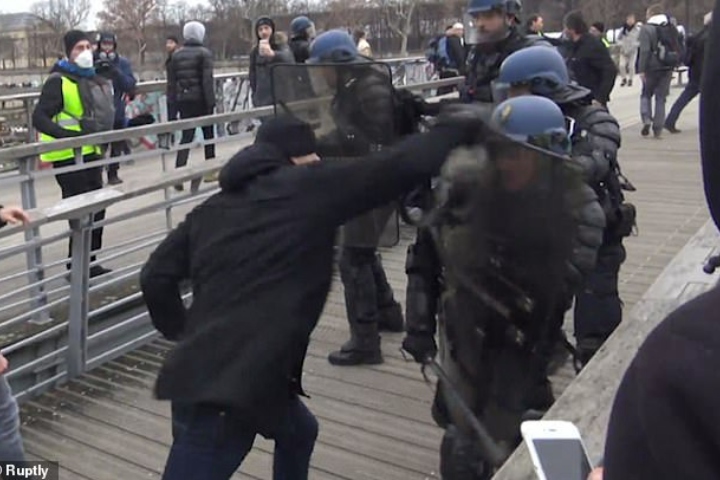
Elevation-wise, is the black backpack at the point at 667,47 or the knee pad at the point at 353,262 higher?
the black backpack at the point at 667,47

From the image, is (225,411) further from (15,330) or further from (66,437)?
(15,330)

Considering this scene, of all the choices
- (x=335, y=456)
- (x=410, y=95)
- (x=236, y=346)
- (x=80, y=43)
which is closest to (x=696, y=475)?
(x=236, y=346)

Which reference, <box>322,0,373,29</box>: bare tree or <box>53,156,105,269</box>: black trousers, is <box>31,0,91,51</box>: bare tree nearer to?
<box>322,0,373,29</box>: bare tree

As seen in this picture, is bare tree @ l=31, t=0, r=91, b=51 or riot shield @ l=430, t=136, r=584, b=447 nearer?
riot shield @ l=430, t=136, r=584, b=447

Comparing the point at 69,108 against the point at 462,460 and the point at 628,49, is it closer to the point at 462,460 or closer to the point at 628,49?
the point at 462,460

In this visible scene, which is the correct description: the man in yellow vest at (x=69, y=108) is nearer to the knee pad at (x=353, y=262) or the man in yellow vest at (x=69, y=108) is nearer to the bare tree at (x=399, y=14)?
the knee pad at (x=353, y=262)

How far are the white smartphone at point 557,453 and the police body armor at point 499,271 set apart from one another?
1260 millimetres

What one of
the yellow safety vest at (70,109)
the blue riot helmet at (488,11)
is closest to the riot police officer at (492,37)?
the blue riot helmet at (488,11)

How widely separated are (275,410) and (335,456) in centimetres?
123

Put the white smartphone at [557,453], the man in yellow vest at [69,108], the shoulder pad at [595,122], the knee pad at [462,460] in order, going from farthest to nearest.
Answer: the man in yellow vest at [69,108]
the shoulder pad at [595,122]
the knee pad at [462,460]
the white smartphone at [557,453]

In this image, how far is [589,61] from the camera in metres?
10.0

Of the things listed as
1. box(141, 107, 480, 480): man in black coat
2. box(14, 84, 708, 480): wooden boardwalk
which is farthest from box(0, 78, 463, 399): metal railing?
box(141, 107, 480, 480): man in black coat

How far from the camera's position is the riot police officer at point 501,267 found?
2512 millimetres

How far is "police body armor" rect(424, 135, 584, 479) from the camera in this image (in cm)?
251
